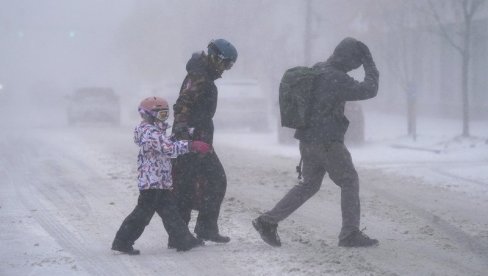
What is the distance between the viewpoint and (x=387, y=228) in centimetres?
728

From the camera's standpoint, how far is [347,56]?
246 inches

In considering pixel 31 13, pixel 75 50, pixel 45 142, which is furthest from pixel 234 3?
pixel 31 13

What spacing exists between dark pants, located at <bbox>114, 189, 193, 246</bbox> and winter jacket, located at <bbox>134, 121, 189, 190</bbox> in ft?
0.37

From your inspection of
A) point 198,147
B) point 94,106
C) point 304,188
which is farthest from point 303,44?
point 198,147

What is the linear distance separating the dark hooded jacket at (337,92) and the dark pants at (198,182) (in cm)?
83

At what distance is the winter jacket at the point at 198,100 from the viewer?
614cm

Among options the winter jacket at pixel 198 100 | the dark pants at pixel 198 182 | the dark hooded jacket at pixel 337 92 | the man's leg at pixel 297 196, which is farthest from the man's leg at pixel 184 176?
the dark hooded jacket at pixel 337 92

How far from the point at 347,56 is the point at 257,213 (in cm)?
259

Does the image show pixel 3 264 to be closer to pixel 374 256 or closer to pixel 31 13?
pixel 374 256

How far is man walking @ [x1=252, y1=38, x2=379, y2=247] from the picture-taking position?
20.1 feet

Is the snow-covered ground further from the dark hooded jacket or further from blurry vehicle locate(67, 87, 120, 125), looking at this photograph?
blurry vehicle locate(67, 87, 120, 125)

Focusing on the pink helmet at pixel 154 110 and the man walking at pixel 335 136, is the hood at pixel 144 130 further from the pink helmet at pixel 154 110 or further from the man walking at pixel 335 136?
the man walking at pixel 335 136

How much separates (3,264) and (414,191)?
6070 millimetres

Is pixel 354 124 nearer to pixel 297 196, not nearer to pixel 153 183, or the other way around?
pixel 297 196
